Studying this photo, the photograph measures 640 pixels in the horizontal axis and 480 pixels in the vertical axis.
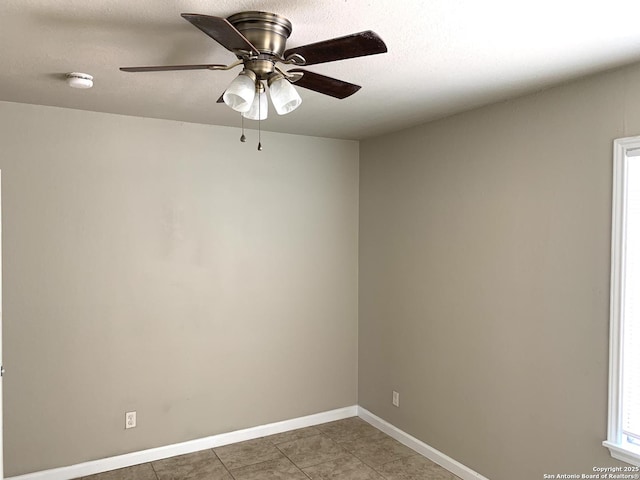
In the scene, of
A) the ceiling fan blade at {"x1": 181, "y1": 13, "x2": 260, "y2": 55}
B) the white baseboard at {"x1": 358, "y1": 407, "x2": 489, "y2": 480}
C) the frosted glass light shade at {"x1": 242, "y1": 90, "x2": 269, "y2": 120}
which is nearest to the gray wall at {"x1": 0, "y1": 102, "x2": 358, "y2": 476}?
the white baseboard at {"x1": 358, "y1": 407, "x2": 489, "y2": 480}

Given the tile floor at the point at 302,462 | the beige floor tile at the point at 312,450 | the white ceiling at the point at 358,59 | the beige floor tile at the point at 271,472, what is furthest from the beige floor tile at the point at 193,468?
the white ceiling at the point at 358,59

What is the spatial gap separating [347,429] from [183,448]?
133 cm

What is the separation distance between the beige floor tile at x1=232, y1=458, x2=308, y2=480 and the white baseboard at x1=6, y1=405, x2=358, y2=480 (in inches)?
17.2

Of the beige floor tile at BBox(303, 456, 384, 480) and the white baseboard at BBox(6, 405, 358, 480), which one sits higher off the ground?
the white baseboard at BBox(6, 405, 358, 480)

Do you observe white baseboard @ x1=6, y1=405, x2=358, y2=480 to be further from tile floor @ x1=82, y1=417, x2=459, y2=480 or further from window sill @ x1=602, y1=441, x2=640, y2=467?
window sill @ x1=602, y1=441, x2=640, y2=467

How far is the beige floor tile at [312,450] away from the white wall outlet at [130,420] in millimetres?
1097

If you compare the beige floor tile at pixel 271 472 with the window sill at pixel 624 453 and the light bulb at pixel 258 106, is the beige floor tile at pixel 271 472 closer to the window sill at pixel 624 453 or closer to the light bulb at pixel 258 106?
the window sill at pixel 624 453

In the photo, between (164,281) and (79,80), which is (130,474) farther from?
(79,80)

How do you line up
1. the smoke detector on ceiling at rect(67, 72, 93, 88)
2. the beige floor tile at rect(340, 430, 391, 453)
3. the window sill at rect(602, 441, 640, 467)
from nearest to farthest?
the window sill at rect(602, 441, 640, 467) → the smoke detector on ceiling at rect(67, 72, 93, 88) → the beige floor tile at rect(340, 430, 391, 453)

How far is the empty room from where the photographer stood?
6.64ft

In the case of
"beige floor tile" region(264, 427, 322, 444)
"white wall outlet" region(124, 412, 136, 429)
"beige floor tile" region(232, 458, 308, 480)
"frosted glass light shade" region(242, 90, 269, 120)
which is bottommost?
"beige floor tile" region(264, 427, 322, 444)

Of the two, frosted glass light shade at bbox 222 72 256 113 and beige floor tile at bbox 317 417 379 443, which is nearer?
frosted glass light shade at bbox 222 72 256 113

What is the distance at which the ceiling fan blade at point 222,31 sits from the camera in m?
1.41

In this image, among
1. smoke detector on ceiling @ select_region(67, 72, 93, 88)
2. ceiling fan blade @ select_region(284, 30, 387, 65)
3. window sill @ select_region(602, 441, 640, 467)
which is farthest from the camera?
smoke detector on ceiling @ select_region(67, 72, 93, 88)
